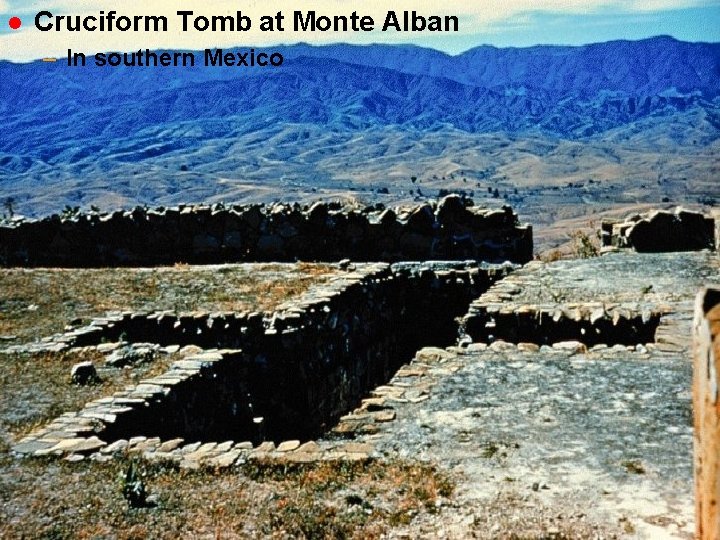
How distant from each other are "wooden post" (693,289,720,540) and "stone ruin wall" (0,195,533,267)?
14744 mm

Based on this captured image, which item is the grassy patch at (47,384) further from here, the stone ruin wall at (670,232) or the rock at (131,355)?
the stone ruin wall at (670,232)

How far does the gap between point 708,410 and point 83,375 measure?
7973mm

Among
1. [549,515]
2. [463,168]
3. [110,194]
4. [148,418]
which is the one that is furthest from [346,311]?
[463,168]

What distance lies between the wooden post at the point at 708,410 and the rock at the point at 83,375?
764 cm

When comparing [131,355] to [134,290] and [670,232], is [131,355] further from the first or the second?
[670,232]

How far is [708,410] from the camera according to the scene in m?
2.64

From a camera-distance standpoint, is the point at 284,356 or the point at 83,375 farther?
the point at 284,356

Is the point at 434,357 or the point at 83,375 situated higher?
the point at 434,357

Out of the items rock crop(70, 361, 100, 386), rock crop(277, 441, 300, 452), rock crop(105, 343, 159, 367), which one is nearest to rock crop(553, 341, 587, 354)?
rock crop(277, 441, 300, 452)

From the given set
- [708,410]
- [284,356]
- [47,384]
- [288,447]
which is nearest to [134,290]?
[284,356]

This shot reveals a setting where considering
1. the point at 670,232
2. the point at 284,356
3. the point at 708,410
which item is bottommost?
the point at 284,356

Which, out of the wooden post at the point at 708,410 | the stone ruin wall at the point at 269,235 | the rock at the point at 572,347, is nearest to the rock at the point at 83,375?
Result: the rock at the point at 572,347

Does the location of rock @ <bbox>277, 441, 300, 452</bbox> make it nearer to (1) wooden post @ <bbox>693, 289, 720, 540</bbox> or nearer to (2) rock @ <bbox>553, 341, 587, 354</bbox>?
(2) rock @ <bbox>553, 341, 587, 354</bbox>

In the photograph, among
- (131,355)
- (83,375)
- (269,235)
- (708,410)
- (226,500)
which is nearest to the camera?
(708,410)
